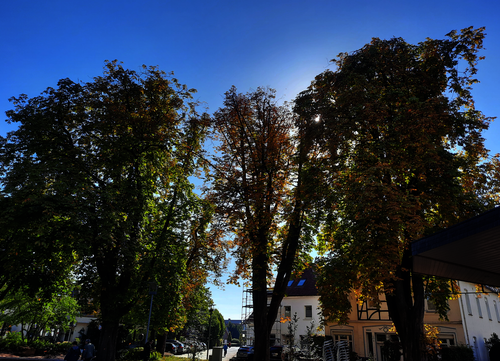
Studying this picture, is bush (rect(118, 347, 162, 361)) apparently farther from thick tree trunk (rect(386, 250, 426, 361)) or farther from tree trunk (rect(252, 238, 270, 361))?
thick tree trunk (rect(386, 250, 426, 361))

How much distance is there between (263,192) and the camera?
16016 millimetres

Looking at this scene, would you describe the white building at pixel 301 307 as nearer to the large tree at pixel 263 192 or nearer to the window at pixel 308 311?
the window at pixel 308 311

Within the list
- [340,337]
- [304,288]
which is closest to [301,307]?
[304,288]

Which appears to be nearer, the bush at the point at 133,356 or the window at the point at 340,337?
the bush at the point at 133,356

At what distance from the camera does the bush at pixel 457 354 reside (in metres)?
21.2

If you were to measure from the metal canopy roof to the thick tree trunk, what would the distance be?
164 cm

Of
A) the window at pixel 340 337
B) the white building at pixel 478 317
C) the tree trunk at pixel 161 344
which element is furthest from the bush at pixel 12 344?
the white building at pixel 478 317

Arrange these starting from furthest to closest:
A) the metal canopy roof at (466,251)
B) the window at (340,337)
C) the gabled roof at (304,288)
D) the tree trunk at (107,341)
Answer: the gabled roof at (304,288), the window at (340,337), the tree trunk at (107,341), the metal canopy roof at (466,251)

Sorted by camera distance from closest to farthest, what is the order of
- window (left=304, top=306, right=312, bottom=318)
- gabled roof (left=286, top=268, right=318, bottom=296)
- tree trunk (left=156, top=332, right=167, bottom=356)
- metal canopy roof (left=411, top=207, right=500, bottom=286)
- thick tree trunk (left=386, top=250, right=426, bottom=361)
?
metal canopy roof (left=411, top=207, right=500, bottom=286) < thick tree trunk (left=386, top=250, right=426, bottom=361) < tree trunk (left=156, top=332, right=167, bottom=356) < window (left=304, top=306, right=312, bottom=318) < gabled roof (left=286, top=268, right=318, bottom=296)

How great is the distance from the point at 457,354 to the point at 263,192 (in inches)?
724

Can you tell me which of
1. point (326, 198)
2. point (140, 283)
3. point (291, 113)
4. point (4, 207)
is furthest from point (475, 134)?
point (4, 207)

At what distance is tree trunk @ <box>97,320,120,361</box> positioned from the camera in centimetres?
1605

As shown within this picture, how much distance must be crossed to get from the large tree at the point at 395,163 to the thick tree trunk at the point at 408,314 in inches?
1.6

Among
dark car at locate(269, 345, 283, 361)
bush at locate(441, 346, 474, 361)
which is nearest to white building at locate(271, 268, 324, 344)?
dark car at locate(269, 345, 283, 361)
